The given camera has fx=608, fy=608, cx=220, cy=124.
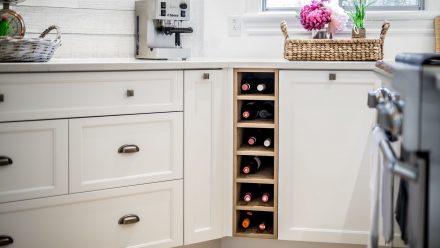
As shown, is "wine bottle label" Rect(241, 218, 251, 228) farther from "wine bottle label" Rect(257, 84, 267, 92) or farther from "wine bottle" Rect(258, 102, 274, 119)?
"wine bottle label" Rect(257, 84, 267, 92)

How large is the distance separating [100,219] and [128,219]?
0.40 ft

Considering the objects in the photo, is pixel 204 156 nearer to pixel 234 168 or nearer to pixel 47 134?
pixel 234 168

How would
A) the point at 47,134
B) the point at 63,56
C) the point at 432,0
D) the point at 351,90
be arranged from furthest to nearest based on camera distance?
the point at 432,0 → the point at 63,56 → the point at 351,90 → the point at 47,134

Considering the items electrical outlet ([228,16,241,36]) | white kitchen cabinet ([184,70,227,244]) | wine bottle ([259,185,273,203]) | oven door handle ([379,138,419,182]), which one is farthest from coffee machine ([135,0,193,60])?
oven door handle ([379,138,419,182])

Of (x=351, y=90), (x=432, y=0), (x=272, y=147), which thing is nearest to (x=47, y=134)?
(x=272, y=147)

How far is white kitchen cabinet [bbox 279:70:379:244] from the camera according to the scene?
2.74 meters

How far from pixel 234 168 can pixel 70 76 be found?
89cm

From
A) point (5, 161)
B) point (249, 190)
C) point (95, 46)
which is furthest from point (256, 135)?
point (5, 161)

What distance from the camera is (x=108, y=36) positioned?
10.1ft

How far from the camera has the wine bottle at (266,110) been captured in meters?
2.91

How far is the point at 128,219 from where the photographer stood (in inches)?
100

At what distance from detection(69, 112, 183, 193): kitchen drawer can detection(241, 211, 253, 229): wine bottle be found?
42 cm

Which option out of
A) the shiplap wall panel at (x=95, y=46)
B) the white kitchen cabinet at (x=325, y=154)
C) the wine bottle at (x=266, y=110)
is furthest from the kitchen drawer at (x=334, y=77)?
the shiplap wall panel at (x=95, y=46)

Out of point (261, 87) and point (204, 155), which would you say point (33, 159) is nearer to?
point (204, 155)
